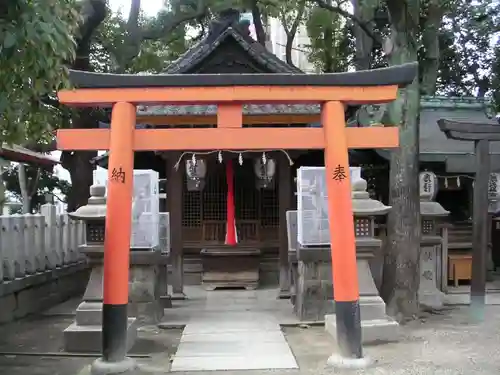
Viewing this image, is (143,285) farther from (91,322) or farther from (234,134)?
(234,134)

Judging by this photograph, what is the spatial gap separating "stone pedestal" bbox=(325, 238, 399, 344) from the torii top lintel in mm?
2328

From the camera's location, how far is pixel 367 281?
934cm

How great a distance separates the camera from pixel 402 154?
34.2ft

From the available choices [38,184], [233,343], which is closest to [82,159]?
[233,343]

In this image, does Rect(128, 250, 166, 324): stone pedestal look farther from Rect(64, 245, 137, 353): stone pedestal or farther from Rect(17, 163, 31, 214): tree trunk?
Rect(17, 163, 31, 214): tree trunk

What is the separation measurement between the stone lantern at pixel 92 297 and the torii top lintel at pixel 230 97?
2.09 m

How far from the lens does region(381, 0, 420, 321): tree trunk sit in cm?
1040

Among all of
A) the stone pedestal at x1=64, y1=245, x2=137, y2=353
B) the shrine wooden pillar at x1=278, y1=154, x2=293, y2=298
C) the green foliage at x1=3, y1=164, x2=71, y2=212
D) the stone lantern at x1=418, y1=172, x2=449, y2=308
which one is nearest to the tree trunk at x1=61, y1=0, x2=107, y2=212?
the shrine wooden pillar at x1=278, y1=154, x2=293, y2=298

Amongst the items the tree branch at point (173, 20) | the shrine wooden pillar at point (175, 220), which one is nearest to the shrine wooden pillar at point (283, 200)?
the shrine wooden pillar at point (175, 220)

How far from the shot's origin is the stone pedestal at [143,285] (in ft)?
32.8

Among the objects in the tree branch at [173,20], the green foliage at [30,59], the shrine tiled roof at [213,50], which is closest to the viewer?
the green foliage at [30,59]

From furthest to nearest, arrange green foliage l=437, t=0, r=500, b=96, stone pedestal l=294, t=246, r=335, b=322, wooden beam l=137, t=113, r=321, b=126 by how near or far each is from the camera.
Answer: green foliage l=437, t=0, r=500, b=96 < wooden beam l=137, t=113, r=321, b=126 < stone pedestal l=294, t=246, r=335, b=322

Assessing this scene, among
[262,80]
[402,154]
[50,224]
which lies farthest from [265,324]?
[50,224]

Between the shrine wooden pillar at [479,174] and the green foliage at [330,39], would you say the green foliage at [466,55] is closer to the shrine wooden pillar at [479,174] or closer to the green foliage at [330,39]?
the green foliage at [330,39]
